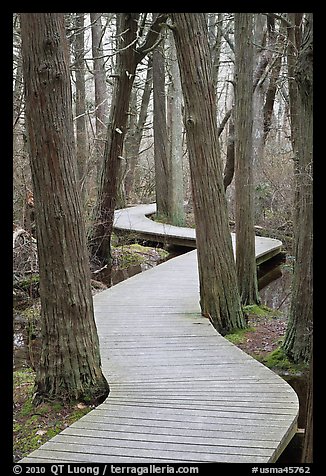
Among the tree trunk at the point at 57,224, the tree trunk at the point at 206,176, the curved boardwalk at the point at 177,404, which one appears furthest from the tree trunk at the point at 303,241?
the tree trunk at the point at 57,224

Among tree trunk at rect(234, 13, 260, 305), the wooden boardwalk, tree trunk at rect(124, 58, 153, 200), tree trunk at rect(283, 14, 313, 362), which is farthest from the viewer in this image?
tree trunk at rect(124, 58, 153, 200)

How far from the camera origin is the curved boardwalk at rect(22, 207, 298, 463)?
135 inches

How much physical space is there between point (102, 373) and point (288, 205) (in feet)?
30.6

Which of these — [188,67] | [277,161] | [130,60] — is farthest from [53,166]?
[277,161]

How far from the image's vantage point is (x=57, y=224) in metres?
4.03

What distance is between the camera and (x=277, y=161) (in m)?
14.1

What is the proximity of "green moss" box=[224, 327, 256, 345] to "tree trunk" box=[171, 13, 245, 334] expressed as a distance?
0.08 metres

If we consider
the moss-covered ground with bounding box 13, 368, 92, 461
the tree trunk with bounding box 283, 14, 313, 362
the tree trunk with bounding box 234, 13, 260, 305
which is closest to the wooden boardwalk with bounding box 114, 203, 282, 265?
the tree trunk with bounding box 234, 13, 260, 305

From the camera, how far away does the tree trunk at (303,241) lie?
4.83 m

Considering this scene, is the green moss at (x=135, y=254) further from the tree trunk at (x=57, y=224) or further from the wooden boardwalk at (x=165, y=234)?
the tree trunk at (x=57, y=224)

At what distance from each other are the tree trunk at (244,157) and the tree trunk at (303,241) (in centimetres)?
222

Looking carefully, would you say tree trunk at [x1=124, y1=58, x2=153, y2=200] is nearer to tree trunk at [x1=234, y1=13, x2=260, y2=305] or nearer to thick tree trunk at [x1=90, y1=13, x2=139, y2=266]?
thick tree trunk at [x1=90, y1=13, x2=139, y2=266]

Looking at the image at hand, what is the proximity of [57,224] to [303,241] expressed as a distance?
8.63ft
